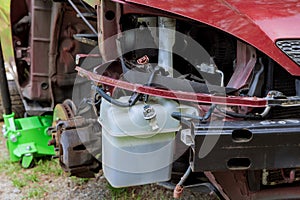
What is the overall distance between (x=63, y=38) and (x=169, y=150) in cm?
173

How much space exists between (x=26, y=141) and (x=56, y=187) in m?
0.59

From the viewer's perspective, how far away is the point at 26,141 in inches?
136

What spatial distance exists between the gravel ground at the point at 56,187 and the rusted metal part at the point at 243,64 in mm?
1116

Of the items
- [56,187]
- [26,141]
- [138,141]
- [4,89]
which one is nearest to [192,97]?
[138,141]

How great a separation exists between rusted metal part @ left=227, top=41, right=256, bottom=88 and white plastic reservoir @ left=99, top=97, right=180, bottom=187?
1.01ft

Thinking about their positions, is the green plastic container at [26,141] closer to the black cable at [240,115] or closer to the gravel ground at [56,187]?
the gravel ground at [56,187]

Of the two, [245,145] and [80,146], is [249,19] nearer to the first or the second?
[245,145]

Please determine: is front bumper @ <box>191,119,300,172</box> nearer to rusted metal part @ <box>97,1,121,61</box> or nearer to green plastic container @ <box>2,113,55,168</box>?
rusted metal part @ <box>97,1,121,61</box>

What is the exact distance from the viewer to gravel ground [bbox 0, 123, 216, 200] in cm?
285

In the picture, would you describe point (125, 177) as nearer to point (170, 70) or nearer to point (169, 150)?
point (169, 150)

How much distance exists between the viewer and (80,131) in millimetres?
2447

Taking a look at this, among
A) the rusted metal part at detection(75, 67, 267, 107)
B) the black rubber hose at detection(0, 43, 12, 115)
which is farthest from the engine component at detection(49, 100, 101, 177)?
the black rubber hose at detection(0, 43, 12, 115)

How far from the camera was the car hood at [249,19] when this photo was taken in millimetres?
1773

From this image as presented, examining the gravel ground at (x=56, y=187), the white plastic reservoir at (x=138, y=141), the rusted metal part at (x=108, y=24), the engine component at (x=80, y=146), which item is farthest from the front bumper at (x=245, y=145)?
the gravel ground at (x=56, y=187)
